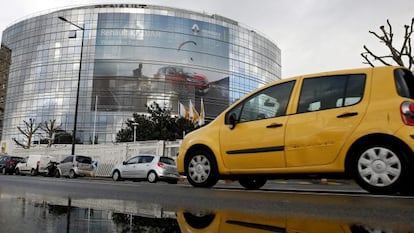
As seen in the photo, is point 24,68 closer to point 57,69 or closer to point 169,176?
point 57,69

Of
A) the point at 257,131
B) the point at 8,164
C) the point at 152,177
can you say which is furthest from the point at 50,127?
the point at 257,131

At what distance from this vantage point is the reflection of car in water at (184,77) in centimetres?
7844

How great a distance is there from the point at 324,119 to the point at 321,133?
207mm

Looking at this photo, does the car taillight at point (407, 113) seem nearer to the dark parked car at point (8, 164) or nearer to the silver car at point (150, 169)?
the silver car at point (150, 169)

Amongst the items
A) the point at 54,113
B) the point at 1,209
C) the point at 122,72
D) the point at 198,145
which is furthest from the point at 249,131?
the point at 54,113

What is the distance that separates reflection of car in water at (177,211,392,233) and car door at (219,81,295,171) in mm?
2447

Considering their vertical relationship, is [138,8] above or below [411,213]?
above

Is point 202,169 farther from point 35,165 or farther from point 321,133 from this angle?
point 35,165

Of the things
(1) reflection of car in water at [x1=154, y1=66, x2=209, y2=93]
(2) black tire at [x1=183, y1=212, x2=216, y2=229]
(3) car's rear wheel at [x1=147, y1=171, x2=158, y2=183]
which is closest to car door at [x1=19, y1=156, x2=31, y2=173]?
(3) car's rear wheel at [x1=147, y1=171, x2=158, y2=183]

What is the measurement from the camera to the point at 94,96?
251 feet

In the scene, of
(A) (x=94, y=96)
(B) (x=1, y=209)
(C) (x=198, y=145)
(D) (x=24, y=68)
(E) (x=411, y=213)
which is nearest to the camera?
(E) (x=411, y=213)

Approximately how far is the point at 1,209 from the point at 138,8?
260 ft

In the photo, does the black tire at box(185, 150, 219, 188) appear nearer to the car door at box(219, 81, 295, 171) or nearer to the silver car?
the car door at box(219, 81, 295, 171)

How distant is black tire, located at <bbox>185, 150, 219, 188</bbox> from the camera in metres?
6.94
